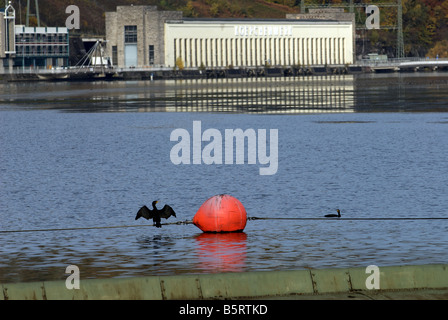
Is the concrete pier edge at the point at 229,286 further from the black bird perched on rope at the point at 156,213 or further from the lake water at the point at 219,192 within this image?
the black bird perched on rope at the point at 156,213

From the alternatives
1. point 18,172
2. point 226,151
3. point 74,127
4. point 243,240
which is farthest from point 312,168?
point 74,127

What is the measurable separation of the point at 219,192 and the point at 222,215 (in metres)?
13.6

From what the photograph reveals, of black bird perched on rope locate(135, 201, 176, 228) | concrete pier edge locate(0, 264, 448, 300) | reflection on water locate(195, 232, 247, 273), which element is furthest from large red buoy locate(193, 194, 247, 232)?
concrete pier edge locate(0, 264, 448, 300)

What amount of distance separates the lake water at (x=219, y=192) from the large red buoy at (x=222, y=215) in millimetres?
331

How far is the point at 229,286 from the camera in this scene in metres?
20.8

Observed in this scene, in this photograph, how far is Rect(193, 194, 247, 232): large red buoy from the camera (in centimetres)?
3106

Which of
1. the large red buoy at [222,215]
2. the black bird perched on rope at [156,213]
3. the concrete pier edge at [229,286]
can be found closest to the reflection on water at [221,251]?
the large red buoy at [222,215]

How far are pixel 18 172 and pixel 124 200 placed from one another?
46.8ft

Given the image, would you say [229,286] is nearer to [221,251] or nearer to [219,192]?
[221,251]

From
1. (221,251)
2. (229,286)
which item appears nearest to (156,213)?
(221,251)

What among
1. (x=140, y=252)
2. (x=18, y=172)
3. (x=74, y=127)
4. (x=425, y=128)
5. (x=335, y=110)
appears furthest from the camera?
(x=335, y=110)

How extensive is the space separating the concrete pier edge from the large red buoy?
1002 cm

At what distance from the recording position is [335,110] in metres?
116

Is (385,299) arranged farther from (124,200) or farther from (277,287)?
(124,200)
